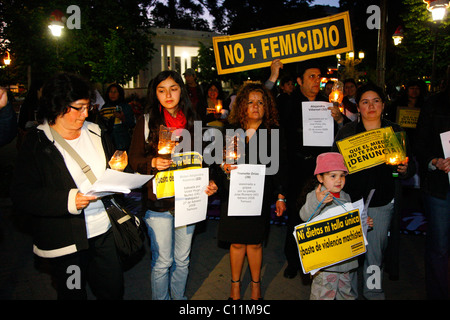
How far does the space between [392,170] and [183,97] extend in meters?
2.14

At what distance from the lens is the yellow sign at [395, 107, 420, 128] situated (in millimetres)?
6860

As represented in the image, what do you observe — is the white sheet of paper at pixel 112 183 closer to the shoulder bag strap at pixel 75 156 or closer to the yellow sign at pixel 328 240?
the shoulder bag strap at pixel 75 156

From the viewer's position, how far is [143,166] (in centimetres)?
314

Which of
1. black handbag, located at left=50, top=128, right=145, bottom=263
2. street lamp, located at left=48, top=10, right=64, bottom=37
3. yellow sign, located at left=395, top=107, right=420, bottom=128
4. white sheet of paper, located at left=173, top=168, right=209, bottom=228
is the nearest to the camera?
black handbag, located at left=50, top=128, right=145, bottom=263

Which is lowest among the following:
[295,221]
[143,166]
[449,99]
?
[295,221]

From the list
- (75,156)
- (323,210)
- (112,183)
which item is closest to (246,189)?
(323,210)

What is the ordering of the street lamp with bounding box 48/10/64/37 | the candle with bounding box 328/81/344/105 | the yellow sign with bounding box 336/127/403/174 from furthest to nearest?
1. the street lamp with bounding box 48/10/64/37
2. the candle with bounding box 328/81/344/105
3. the yellow sign with bounding box 336/127/403/174

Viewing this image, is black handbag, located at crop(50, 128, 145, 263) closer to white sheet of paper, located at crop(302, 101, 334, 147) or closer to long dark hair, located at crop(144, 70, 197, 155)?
long dark hair, located at crop(144, 70, 197, 155)

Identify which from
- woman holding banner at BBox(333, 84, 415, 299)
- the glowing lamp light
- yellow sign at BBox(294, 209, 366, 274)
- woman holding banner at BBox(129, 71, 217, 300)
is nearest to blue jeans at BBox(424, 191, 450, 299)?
woman holding banner at BBox(333, 84, 415, 299)

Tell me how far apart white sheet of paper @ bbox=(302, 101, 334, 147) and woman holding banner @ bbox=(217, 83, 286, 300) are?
1.84 ft

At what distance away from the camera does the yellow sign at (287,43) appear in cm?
409

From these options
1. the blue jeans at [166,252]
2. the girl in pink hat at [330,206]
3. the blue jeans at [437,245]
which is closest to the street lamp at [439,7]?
the blue jeans at [437,245]
